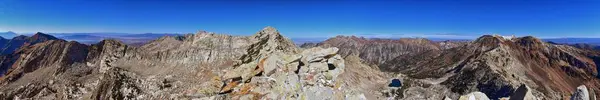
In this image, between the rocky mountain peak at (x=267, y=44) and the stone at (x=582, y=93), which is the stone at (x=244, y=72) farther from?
the stone at (x=582, y=93)

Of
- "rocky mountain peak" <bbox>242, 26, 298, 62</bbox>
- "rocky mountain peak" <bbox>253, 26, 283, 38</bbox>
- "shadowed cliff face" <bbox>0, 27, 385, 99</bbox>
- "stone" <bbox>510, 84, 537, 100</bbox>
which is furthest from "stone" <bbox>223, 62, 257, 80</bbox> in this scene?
"stone" <bbox>510, 84, 537, 100</bbox>

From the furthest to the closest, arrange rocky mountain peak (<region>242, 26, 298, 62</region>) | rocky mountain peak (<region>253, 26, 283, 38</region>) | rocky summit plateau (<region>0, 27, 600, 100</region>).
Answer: rocky mountain peak (<region>253, 26, 283, 38</region>) → rocky mountain peak (<region>242, 26, 298, 62</region>) → rocky summit plateau (<region>0, 27, 600, 100</region>)

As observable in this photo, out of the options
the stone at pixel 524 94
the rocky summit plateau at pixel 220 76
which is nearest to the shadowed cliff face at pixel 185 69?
the rocky summit plateau at pixel 220 76

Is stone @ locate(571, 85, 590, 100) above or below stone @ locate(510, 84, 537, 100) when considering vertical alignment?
above

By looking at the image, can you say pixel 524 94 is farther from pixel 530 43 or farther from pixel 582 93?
pixel 530 43

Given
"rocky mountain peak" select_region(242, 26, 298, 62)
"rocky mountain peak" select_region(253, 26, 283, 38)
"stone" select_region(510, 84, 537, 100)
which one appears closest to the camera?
"stone" select_region(510, 84, 537, 100)

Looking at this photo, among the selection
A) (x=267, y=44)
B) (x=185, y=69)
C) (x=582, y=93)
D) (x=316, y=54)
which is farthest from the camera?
(x=267, y=44)

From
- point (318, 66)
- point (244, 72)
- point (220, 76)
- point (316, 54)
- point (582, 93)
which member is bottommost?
point (220, 76)

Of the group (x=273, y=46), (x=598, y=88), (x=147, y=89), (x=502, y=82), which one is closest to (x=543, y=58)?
(x=598, y=88)

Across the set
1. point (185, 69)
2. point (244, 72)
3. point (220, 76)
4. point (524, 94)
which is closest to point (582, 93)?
point (524, 94)

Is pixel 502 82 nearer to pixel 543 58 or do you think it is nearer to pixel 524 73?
pixel 524 73

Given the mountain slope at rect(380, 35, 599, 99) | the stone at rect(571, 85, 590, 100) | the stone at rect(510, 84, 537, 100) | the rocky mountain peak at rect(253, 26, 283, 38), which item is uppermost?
the rocky mountain peak at rect(253, 26, 283, 38)

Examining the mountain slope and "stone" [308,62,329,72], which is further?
the mountain slope

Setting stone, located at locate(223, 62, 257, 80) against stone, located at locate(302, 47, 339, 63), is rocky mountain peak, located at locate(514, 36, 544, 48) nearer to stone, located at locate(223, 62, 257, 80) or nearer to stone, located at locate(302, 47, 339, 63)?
stone, located at locate(302, 47, 339, 63)
